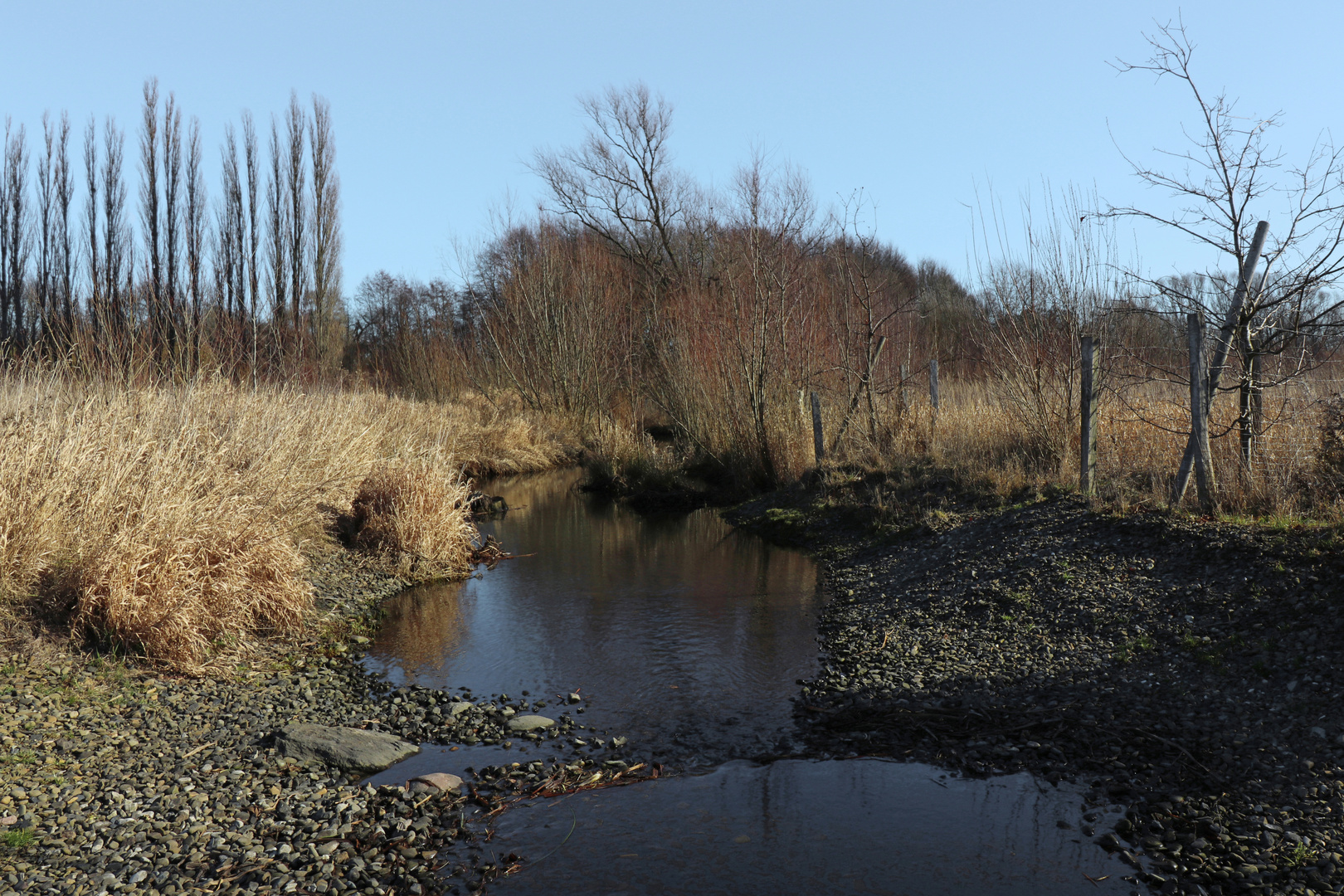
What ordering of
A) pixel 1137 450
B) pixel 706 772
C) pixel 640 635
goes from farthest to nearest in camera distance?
pixel 1137 450, pixel 640 635, pixel 706 772

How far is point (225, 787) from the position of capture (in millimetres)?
4230

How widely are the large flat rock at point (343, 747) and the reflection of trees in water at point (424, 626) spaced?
1.46m

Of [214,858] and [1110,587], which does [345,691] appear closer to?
[214,858]

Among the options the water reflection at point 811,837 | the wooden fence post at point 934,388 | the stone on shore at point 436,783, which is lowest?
the water reflection at point 811,837

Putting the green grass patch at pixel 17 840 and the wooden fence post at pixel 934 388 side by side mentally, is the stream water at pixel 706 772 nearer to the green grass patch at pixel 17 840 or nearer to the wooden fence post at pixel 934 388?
the green grass patch at pixel 17 840

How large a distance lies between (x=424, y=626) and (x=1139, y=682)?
5.74 metres

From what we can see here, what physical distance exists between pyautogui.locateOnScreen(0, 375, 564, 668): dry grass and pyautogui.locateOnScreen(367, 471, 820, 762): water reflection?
998 millimetres

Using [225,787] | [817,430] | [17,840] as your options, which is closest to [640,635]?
[225,787]

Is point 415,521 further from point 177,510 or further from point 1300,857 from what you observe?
point 1300,857

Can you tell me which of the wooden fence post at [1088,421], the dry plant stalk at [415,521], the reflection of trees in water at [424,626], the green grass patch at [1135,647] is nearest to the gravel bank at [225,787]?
the reflection of trees in water at [424,626]

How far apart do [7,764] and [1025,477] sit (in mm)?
8996

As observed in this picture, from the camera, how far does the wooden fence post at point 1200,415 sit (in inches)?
275

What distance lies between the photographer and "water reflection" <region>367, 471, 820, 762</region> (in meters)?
5.56

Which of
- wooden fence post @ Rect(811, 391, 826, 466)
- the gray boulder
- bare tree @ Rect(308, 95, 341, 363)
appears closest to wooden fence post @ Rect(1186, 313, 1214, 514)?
the gray boulder
